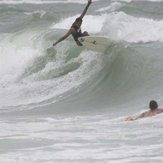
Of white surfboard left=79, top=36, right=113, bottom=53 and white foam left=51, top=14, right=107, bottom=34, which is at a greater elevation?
white foam left=51, top=14, right=107, bottom=34

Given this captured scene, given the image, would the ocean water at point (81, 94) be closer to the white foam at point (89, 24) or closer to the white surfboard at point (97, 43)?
the white foam at point (89, 24)

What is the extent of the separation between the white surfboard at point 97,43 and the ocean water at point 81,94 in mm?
179

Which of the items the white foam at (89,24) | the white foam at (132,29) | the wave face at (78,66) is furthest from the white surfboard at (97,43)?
the white foam at (89,24)

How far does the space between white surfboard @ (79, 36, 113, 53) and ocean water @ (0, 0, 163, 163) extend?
0.18 meters

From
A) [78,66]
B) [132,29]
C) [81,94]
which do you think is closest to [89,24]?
[132,29]

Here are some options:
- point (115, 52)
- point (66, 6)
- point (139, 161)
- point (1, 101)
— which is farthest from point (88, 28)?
point (139, 161)

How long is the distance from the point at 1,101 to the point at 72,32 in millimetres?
3148

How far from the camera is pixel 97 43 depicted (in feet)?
54.1

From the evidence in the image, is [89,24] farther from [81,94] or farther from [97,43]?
[81,94]

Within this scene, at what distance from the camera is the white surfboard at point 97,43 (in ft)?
53.1

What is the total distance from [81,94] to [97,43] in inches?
79.7

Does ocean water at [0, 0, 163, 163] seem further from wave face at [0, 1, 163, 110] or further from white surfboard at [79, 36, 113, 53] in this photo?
white surfboard at [79, 36, 113, 53]

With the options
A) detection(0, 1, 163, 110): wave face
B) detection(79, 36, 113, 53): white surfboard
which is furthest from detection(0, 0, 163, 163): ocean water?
detection(79, 36, 113, 53): white surfboard

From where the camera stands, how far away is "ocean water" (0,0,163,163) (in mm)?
8523
